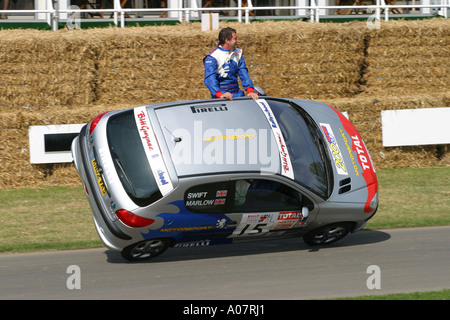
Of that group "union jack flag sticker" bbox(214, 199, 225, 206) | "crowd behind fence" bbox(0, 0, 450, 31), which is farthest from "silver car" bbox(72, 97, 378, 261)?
"crowd behind fence" bbox(0, 0, 450, 31)

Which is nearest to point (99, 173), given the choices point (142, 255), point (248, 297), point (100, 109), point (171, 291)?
A: point (142, 255)

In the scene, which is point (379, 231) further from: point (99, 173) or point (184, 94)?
point (184, 94)

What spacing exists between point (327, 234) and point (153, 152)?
2370 millimetres

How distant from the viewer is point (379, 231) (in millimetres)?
8984

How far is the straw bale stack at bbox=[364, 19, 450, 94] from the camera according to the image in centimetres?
1391

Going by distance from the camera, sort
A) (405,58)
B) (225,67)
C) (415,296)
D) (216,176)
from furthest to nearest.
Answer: (405,58), (225,67), (216,176), (415,296)

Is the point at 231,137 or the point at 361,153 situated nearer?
the point at 231,137

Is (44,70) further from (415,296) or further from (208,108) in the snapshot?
(415,296)

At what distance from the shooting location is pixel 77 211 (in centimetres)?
993

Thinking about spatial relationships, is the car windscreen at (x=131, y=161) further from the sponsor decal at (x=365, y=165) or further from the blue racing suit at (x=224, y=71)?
the sponsor decal at (x=365, y=165)

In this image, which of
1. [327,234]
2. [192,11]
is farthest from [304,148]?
[192,11]

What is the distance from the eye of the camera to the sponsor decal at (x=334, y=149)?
7.80 metres

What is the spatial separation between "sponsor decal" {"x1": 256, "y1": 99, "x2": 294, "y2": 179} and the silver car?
0.01 meters
